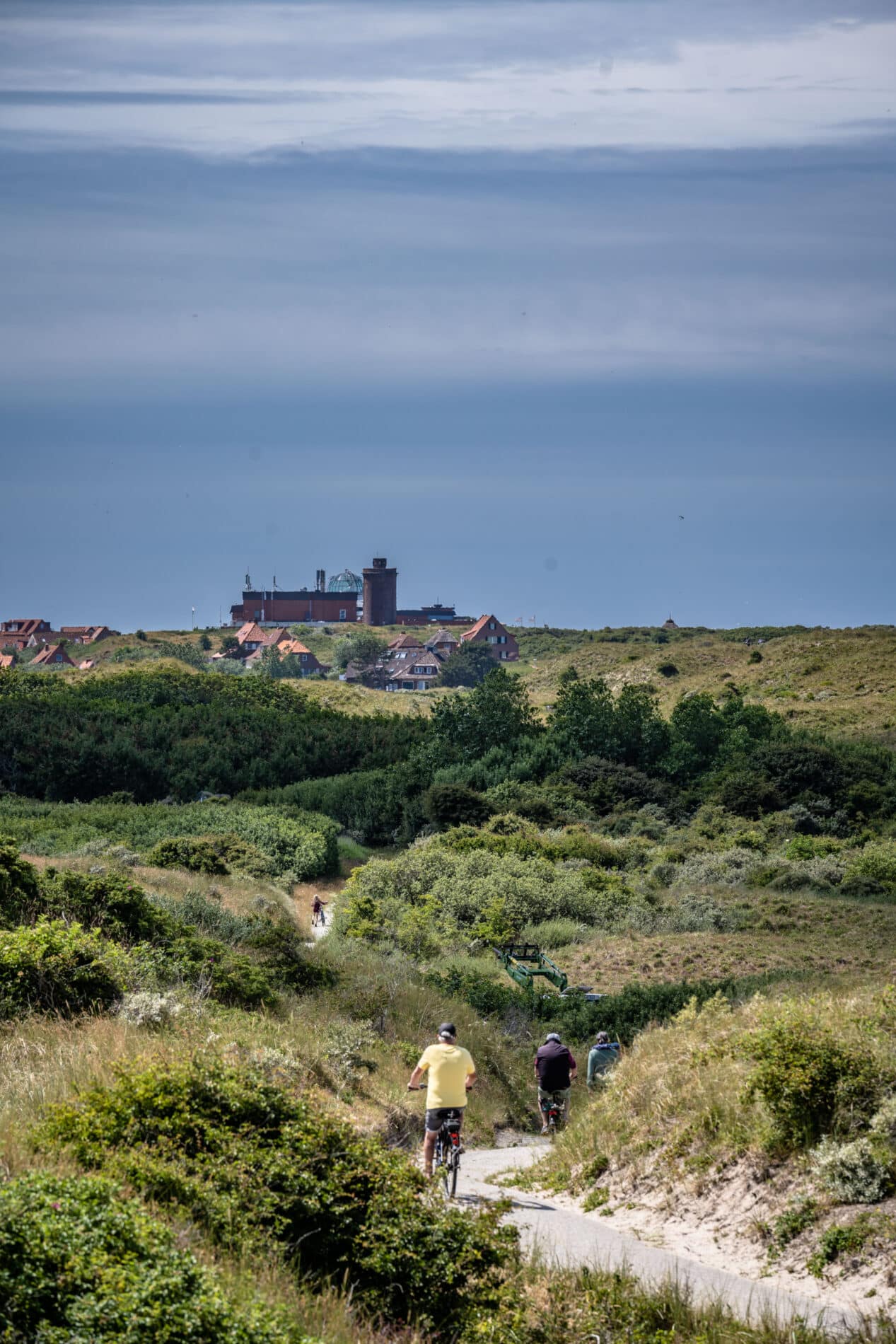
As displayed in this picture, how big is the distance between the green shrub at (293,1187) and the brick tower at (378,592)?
497 feet

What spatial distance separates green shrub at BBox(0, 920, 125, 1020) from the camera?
12.4 m

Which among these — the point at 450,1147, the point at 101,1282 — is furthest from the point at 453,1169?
the point at 101,1282

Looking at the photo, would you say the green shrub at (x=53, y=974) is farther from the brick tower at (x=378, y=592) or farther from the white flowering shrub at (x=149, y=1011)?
the brick tower at (x=378, y=592)

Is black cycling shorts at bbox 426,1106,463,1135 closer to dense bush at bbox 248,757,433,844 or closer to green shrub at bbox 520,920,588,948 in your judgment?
green shrub at bbox 520,920,588,948

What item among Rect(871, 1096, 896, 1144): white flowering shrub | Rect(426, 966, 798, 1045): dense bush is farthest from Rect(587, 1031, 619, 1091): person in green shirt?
Rect(871, 1096, 896, 1144): white flowering shrub

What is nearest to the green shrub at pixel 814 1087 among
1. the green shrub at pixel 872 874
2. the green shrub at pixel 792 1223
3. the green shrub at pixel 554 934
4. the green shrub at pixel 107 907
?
the green shrub at pixel 792 1223

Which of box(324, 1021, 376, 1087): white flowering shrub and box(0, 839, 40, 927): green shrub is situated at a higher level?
box(0, 839, 40, 927): green shrub

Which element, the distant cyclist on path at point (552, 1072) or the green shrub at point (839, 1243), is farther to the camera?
the distant cyclist on path at point (552, 1072)

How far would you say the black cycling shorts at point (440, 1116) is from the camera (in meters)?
11.0

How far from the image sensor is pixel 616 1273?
27.9 ft

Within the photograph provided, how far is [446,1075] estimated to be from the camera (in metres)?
11.0

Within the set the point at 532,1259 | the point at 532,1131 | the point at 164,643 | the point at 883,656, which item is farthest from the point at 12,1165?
the point at 164,643

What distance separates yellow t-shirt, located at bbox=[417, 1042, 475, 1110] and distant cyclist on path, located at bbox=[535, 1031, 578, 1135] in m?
2.71

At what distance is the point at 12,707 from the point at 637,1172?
171 feet
